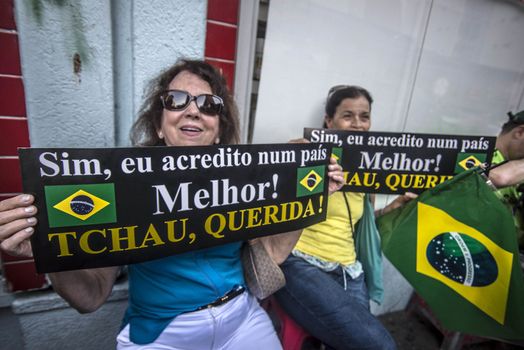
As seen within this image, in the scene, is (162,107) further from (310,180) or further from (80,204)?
(310,180)

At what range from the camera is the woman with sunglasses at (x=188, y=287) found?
1.28 meters

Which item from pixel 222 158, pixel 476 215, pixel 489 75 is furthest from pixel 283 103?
pixel 489 75

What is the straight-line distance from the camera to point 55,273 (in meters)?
1.07

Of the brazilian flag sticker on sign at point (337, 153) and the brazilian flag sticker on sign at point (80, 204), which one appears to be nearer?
the brazilian flag sticker on sign at point (80, 204)

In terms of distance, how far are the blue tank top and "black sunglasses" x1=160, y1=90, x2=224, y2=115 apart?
2.13 ft

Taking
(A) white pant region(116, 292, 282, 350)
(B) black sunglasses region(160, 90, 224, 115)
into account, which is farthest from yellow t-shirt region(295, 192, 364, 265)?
(B) black sunglasses region(160, 90, 224, 115)

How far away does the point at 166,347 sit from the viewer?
1292 mm

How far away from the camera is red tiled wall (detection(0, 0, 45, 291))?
1.39 metres

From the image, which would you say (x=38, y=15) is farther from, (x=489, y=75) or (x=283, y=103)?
(x=489, y=75)

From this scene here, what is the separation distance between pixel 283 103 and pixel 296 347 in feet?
5.34

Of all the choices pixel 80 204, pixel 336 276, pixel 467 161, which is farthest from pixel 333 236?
pixel 80 204

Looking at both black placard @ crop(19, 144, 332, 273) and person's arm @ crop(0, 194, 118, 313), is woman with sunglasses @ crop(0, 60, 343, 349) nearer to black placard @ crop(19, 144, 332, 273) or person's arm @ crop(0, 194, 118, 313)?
person's arm @ crop(0, 194, 118, 313)

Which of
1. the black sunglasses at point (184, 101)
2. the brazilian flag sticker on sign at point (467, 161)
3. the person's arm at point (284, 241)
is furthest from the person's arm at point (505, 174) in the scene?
the black sunglasses at point (184, 101)

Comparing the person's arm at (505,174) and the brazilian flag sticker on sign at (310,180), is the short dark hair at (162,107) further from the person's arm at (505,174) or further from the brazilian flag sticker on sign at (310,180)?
the person's arm at (505,174)
